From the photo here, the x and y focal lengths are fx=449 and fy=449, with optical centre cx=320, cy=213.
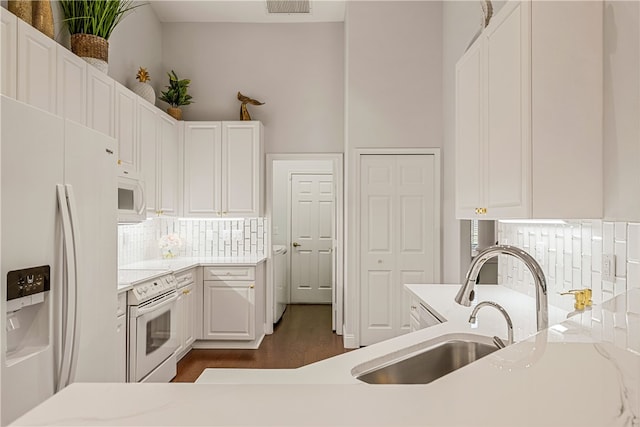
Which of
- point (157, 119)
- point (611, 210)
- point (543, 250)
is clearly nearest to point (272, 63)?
point (157, 119)

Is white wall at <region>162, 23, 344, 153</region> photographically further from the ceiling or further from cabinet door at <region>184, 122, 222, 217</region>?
cabinet door at <region>184, 122, 222, 217</region>

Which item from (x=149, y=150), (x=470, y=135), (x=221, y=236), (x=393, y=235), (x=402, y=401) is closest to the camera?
(x=402, y=401)

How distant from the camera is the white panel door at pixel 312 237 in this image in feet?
23.7

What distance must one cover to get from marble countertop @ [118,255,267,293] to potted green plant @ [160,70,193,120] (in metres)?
1.63

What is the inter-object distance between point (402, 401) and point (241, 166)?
15.4 feet

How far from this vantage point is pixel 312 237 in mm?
7238

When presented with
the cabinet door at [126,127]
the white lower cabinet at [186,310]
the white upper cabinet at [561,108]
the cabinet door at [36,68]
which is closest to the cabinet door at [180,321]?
the white lower cabinet at [186,310]

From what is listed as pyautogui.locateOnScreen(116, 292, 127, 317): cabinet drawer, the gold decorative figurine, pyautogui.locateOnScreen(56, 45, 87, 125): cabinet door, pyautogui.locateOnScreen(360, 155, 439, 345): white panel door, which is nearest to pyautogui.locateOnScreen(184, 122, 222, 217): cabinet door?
the gold decorative figurine

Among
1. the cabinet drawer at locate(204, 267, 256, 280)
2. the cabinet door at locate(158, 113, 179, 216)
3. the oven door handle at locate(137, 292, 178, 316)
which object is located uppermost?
the cabinet door at locate(158, 113, 179, 216)

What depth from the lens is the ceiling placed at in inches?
195

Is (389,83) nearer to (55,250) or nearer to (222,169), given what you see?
(222,169)

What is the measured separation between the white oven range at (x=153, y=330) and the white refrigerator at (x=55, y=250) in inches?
30.3

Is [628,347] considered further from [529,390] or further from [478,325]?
[478,325]

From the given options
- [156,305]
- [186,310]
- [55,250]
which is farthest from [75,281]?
[186,310]
